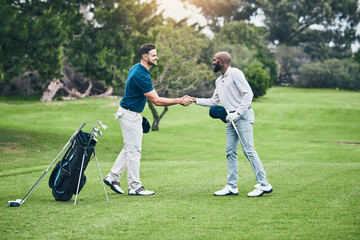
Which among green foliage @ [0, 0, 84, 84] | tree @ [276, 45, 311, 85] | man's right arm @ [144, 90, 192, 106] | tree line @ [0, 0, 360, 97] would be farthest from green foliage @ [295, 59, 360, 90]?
man's right arm @ [144, 90, 192, 106]

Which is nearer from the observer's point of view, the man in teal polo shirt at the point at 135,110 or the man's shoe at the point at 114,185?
the man in teal polo shirt at the point at 135,110

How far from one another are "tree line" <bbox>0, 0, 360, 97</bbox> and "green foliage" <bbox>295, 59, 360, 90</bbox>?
13 centimetres

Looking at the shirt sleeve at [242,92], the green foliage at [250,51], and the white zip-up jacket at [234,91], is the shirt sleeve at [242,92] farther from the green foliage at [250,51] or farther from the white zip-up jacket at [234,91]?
the green foliage at [250,51]

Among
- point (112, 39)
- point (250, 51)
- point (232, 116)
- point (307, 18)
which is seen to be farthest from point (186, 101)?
point (307, 18)

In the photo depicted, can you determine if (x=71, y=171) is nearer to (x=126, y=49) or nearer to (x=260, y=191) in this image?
(x=260, y=191)

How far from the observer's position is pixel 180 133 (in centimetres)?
3156

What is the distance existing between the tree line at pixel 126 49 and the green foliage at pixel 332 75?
13 cm

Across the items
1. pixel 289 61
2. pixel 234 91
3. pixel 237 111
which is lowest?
pixel 237 111

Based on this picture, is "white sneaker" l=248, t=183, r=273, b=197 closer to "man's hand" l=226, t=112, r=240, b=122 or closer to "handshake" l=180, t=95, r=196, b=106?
"man's hand" l=226, t=112, r=240, b=122

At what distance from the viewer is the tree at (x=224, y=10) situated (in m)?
79.9

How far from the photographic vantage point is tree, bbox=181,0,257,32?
79938 millimetres

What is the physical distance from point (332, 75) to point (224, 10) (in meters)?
23.7

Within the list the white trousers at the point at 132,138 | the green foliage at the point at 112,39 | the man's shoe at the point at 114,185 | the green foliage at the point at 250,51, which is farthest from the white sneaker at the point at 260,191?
the green foliage at the point at 250,51

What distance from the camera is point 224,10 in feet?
265
